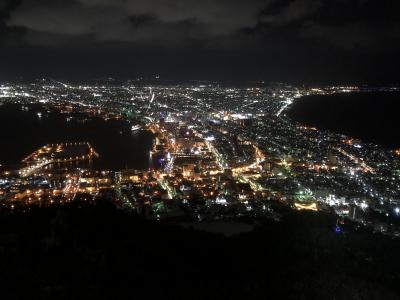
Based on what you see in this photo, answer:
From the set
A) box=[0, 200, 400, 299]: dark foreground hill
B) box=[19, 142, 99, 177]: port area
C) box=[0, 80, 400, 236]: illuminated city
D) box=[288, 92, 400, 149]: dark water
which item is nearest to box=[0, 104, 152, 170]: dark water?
box=[19, 142, 99, 177]: port area

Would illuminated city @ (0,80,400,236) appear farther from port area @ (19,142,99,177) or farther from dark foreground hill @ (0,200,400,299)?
dark foreground hill @ (0,200,400,299)

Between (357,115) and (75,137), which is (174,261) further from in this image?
(357,115)

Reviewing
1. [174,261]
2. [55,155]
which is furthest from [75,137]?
[174,261]

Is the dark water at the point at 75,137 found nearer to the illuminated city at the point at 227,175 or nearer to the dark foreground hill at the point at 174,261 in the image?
the illuminated city at the point at 227,175

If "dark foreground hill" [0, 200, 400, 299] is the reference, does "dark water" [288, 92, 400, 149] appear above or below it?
below

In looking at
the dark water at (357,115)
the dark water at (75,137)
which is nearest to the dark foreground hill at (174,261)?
the dark water at (75,137)

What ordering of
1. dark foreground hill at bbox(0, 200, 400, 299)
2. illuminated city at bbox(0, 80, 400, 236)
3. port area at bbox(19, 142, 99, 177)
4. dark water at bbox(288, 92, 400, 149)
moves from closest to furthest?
dark foreground hill at bbox(0, 200, 400, 299), illuminated city at bbox(0, 80, 400, 236), port area at bbox(19, 142, 99, 177), dark water at bbox(288, 92, 400, 149)
